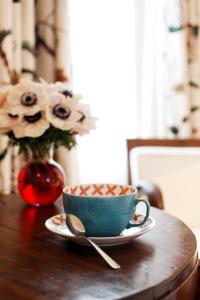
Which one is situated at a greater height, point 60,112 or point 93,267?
point 60,112

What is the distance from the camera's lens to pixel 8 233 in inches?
34.6

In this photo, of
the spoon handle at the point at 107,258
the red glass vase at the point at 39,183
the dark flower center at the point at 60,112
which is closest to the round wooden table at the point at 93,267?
the spoon handle at the point at 107,258

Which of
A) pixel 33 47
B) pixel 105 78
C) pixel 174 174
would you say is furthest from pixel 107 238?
pixel 105 78

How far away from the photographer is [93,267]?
2.20 ft

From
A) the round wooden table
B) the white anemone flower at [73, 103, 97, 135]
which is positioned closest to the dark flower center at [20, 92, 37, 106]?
the white anemone flower at [73, 103, 97, 135]

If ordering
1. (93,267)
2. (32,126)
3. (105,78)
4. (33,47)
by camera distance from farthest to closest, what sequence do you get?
(105,78), (33,47), (32,126), (93,267)

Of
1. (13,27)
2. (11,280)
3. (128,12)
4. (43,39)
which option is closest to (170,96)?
(128,12)

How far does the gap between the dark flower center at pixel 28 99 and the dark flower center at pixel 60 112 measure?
56 millimetres

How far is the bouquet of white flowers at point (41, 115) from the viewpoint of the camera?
101cm

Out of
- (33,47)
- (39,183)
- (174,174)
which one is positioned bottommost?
(174,174)

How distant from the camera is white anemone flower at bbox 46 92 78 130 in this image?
1.02 metres

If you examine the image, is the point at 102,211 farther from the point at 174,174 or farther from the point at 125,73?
the point at 125,73

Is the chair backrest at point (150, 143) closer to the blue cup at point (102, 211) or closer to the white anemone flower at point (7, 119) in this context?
the white anemone flower at point (7, 119)

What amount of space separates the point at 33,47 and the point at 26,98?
2.35 ft
